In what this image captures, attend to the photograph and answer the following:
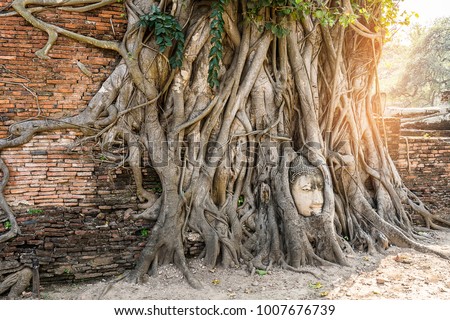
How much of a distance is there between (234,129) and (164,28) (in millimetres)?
1311

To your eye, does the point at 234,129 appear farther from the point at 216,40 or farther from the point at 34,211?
the point at 34,211

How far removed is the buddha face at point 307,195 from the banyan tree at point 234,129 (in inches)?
0.4

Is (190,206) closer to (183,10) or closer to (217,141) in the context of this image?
(217,141)

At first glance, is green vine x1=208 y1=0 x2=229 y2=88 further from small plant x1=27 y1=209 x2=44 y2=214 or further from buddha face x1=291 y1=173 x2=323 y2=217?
small plant x1=27 y1=209 x2=44 y2=214

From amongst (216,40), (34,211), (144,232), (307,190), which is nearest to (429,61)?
(307,190)

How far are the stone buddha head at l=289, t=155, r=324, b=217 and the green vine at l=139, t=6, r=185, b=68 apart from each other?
1.78m

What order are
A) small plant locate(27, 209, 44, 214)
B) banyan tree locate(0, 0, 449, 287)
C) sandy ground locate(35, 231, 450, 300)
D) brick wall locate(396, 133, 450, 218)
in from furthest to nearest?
brick wall locate(396, 133, 450, 218), banyan tree locate(0, 0, 449, 287), small plant locate(27, 209, 44, 214), sandy ground locate(35, 231, 450, 300)

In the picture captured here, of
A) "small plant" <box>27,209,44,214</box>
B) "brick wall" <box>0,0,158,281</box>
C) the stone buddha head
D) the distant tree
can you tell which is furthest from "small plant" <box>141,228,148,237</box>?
the distant tree

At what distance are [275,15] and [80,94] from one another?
2338 mm

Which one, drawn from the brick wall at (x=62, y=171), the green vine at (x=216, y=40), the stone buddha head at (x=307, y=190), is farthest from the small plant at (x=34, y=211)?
the stone buddha head at (x=307, y=190)

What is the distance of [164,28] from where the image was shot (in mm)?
3820

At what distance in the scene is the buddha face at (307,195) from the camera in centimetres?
416

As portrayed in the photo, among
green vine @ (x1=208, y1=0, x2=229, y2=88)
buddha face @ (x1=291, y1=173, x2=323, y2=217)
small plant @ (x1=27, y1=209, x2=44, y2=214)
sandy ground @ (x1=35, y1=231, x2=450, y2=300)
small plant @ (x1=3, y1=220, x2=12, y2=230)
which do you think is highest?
green vine @ (x1=208, y1=0, x2=229, y2=88)

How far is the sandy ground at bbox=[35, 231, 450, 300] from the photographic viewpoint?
134 inches
